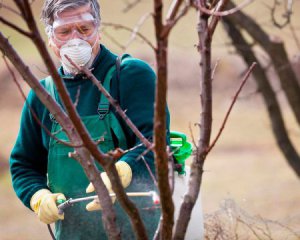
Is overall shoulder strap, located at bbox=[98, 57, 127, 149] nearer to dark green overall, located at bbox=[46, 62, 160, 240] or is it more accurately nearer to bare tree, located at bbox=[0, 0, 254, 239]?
dark green overall, located at bbox=[46, 62, 160, 240]

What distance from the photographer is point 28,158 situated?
3.47 meters

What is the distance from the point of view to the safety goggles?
332 centimetres

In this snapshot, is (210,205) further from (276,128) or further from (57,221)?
(57,221)

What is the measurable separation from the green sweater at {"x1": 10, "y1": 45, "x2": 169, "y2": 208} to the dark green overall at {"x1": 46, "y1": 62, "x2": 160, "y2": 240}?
42 mm

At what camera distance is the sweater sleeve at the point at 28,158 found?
11.2ft

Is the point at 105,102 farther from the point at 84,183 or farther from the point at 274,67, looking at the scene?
the point at 274,67

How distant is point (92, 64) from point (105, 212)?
0.97 meters

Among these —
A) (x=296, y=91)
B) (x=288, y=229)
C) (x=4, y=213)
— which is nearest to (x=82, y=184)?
(x=288, y=229)

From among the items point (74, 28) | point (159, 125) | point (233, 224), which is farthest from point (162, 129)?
point (233, 224)

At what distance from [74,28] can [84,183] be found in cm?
58

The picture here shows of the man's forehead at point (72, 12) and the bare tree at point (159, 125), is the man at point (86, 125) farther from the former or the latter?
the bare tree at point (159, 125)

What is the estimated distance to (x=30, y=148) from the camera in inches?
136

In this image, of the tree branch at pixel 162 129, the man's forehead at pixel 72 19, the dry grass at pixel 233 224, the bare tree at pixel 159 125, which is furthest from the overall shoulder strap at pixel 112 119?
the dry grass at pixel 233 224

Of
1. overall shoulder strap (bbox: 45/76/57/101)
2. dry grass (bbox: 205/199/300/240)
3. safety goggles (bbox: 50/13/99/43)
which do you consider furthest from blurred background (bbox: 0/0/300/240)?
safety goggles (bbox: 50/13/99/43)
